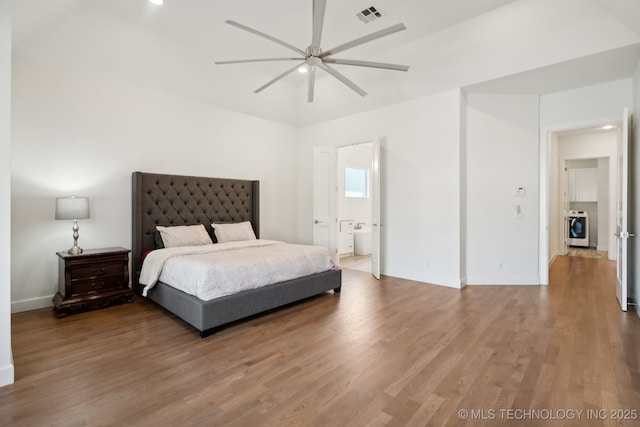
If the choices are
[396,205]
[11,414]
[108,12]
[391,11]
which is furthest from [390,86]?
[11,414]

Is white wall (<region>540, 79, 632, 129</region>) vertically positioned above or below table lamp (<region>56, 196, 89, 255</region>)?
above

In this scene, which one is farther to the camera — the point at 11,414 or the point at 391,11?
the point at 391,11

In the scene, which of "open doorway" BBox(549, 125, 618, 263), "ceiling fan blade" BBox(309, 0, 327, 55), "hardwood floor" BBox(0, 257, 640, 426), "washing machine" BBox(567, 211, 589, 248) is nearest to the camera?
"hardwood floor" BBox(0, 257, 640, 426)

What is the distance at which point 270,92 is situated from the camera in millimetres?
5547

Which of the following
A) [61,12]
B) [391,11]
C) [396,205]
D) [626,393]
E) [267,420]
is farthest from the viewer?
[396,205]

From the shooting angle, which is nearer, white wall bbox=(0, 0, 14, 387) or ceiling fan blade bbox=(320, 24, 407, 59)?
white wall bbox=(0, 0, 14, 387)

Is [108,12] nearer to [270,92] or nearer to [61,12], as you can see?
[61,12]

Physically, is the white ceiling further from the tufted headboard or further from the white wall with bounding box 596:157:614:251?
the white wall with bounding box 596:157:614:251

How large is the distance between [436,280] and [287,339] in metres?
2.86

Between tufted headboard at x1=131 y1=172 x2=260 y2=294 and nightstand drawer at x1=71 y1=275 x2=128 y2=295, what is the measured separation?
0.46 metres

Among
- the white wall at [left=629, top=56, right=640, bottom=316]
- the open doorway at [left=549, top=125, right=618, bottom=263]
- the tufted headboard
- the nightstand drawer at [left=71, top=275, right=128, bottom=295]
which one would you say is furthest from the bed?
the open doorway at [left=549, top=125, right=618, bottom=263]

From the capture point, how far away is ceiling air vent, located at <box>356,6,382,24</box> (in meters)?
3.55

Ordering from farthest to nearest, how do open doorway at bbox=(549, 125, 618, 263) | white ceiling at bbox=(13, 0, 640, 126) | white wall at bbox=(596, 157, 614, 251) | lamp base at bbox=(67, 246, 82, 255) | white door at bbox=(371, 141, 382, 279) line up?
white wall at bbox=(596, 157, 614, 251)
open doorway at bbox=(549, 125, 618, 263)
white door at bbox=(371, 141, 382, 279)
lamp base at bbox=(67, 246, 82, 255)
white ceiling at bbox=(13, 0, 640, 126)

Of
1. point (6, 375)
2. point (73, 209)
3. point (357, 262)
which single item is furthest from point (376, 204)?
point (6, 375)
